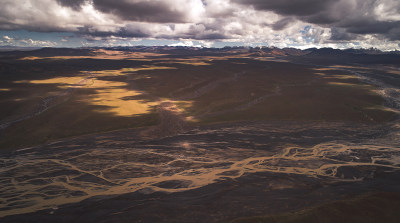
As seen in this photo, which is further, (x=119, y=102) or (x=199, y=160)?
(x=119, y=102)

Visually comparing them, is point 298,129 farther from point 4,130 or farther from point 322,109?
point 4,130

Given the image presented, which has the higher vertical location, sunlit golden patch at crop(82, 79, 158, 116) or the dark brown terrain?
sunlit golden patch at crop(82, 79, 158, 116)

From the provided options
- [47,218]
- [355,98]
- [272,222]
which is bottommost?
[47,218]

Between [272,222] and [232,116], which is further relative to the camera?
[232,116]

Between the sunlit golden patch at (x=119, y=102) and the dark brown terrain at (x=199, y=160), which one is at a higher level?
the sunlit golden patch at (x=119, y=102)

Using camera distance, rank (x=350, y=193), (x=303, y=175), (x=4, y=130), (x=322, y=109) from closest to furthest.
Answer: (x=350, y=193)
(x=303, y=175)
(x=4, y=130)
(x=322, y=109)

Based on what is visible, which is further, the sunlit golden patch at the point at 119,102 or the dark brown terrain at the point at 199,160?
the sunlit golden patch at the point at 119,102

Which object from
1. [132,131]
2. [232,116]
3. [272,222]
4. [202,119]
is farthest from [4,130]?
[272,222]

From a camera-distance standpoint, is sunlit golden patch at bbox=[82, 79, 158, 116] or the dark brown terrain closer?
the dark brown terrain

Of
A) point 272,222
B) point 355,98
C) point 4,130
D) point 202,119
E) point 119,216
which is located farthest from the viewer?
point 355,98

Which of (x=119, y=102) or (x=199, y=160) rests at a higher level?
(x=119, y=102)

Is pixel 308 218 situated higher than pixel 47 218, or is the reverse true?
pixel 308 218
